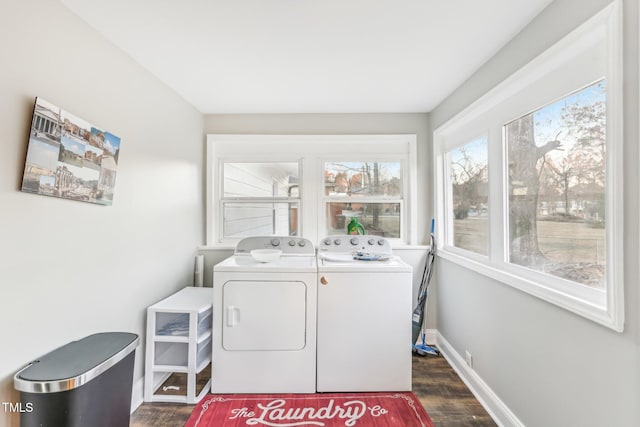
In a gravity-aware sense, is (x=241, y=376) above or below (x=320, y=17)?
below

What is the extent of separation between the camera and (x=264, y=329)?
211cm

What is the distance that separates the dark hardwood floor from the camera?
1.86 meters

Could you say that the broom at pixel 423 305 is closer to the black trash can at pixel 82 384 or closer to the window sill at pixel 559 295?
the window sill at pixel 559 295

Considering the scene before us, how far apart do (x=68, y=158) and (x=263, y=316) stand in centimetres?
146

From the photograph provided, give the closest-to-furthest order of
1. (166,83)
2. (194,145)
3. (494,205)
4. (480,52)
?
(480,52), (494,205), (166,83), (194,145)

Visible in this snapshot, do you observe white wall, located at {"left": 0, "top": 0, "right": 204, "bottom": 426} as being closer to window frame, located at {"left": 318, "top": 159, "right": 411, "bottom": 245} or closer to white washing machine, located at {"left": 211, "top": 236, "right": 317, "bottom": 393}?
white washing machine, located at {"left": 211, "top": 236, "right": 317, "bottom": 393}

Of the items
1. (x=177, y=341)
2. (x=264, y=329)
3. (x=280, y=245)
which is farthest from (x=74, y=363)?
(x=280, y=245)

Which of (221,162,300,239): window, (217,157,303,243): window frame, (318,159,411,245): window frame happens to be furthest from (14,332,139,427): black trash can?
(318,159,411,245): window frame

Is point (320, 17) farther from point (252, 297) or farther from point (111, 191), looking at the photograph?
point (252, 297)

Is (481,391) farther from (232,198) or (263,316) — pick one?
(232,198)

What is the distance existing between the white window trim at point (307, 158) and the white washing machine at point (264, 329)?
1.00 m

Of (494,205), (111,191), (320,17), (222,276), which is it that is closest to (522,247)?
(494,205)

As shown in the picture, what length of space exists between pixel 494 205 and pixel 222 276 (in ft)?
6.41

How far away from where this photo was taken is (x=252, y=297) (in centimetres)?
211
